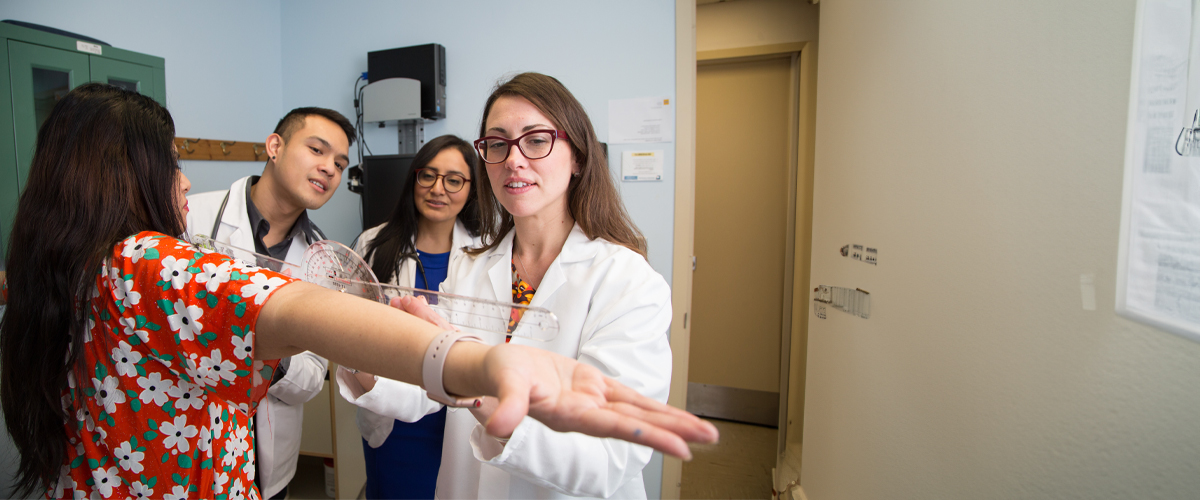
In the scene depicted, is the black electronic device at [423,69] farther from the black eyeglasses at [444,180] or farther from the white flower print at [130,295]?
the white flower print at [130,295]

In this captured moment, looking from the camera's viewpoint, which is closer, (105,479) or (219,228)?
(105,479)

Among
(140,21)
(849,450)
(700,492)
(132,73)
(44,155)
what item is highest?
(140,21)

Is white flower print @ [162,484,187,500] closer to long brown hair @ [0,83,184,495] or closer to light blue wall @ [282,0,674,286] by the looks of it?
long brown hair @ [0,83,184,495]

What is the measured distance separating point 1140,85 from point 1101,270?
29 centimetres

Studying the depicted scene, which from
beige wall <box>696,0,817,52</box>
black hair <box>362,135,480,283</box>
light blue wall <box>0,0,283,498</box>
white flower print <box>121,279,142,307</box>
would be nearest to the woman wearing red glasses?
white flower print <box>121,279,142,307</box>

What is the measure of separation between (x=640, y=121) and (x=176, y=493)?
1.91 metres

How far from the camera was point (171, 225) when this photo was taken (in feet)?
2.42

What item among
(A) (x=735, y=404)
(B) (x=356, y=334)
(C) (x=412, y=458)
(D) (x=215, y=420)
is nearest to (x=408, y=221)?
(C) (x=412, y=458)

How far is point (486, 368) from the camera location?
0.48 meters

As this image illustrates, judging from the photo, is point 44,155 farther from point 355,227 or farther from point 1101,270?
point 355,227

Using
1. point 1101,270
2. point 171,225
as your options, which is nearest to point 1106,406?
point 1101,270

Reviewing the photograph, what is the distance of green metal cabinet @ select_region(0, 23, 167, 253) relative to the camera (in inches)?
52.8

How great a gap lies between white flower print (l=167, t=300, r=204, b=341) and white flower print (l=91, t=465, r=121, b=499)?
0.32m

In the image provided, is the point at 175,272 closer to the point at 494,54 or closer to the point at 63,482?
the point at 63,482
